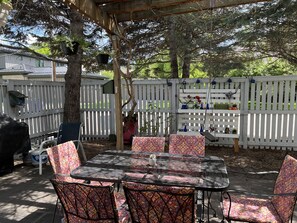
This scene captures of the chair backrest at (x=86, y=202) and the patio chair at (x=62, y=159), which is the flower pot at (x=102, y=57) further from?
the chair backrest at (x=86, y=202)

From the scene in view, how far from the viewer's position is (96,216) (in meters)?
1.77

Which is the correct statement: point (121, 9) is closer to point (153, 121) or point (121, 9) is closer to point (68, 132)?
point (68, 132)

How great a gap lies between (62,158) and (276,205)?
2123mm

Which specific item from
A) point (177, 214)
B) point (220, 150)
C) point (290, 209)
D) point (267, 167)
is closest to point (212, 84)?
point (220, 150)

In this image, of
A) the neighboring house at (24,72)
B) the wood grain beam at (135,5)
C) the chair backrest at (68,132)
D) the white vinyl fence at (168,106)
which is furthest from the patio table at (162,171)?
the neighboring house at (24,72)

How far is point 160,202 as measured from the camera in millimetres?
1583

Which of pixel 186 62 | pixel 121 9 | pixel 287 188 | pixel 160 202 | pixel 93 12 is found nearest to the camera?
pixel 160 202

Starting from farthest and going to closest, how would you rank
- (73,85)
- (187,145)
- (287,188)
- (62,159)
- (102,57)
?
(73,85), (102,57), (187,145), (62,159), (287,188)

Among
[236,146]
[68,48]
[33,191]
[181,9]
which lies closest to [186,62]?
[236,146]

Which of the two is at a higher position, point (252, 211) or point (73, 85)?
point (73, 85)

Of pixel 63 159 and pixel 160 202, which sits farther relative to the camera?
pixel 63 159

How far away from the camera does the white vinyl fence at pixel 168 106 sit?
511 cm

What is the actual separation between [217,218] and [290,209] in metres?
0.95

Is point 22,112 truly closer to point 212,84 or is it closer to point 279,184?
point 212,84
